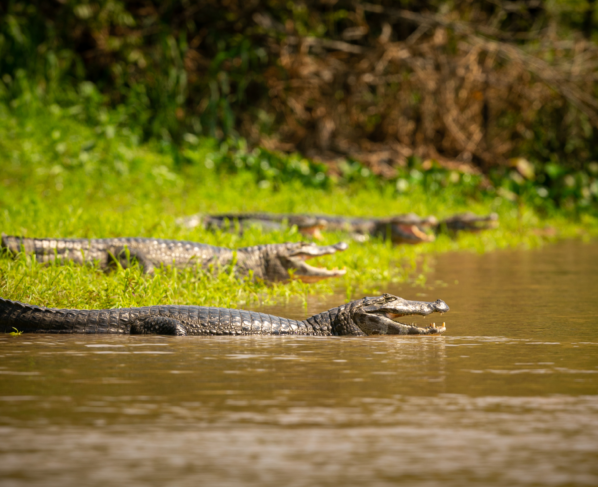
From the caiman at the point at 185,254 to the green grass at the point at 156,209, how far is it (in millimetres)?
184

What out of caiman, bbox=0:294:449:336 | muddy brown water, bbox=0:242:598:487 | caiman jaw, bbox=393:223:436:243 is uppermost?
caiman jaw, bbox=393:223:436:243

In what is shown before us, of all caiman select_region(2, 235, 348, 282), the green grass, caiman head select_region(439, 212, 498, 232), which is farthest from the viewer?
caiman head select_region(439, 212, 498, 232)

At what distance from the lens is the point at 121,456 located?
3.08 metres

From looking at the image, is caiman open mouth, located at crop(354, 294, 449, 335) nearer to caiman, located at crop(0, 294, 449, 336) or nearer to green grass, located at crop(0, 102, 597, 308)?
caiman, located at crop(0, 294, 449, 336)

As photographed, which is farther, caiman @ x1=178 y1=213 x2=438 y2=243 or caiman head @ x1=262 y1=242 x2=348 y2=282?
caiman @ x1=178 y1=213 x2=438 y2=243

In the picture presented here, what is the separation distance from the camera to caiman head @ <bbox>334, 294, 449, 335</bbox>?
580 centimetres

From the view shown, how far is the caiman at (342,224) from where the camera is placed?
442 inches

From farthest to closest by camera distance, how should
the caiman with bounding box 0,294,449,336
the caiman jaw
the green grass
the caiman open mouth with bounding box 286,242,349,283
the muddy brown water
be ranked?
1. the caiman jaw
2. the caiman open mouth with bounding box 286,242,349,283
3. the green grass
4. the caiman with bounding box 0,294,449,336
5. the muddy brown water

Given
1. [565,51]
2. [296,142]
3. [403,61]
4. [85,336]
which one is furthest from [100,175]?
[565,51]

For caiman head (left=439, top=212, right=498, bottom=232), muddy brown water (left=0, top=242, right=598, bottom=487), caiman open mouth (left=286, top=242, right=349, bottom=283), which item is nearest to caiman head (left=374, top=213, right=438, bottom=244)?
caiman head (left=439, top=212, right=498, bottom=232)

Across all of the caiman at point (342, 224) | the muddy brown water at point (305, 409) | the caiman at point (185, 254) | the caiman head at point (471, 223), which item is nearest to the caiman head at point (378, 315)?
the muddy brown water at point (305, 409)

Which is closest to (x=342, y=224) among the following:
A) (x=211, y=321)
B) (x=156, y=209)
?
(x=156, y=209)

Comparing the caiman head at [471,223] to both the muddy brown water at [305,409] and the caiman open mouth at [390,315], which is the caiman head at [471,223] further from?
the caiman open mouth at [390,315]

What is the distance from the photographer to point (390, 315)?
591cm
